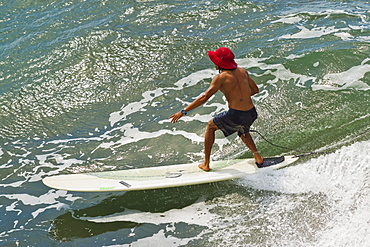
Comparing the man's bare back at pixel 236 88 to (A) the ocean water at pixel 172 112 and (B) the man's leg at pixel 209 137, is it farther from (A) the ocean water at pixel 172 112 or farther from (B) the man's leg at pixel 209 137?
(A) the ocean water at pixel 172 112

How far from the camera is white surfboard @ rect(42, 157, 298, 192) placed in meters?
5.78

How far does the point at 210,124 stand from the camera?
19.4 feet

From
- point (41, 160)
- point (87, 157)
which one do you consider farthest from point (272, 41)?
point (41, 160)

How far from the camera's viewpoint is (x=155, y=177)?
19.9 feet

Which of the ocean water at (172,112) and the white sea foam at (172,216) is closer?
the ocean water at (172,112)

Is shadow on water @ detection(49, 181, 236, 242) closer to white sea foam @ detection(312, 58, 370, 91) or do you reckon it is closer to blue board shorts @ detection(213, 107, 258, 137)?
blue board shorts @ detection(213, 107, 258, 137)

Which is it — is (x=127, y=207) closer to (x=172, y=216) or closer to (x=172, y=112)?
(x=172, y=216)

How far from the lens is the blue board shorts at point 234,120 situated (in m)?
5.69

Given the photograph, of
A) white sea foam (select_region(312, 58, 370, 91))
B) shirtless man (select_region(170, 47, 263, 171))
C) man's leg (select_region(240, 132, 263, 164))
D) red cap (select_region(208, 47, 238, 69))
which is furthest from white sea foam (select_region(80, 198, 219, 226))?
white sea foam (select_region(312, 58, 370, 91))

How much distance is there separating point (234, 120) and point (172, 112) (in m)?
2.87

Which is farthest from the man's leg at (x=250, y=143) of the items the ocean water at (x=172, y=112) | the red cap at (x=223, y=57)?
the red cap at (x=223, y=57)

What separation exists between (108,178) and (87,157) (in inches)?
53.5

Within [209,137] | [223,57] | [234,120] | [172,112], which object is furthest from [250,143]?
[172,112]

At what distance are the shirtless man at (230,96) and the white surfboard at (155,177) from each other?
0.30 meters
